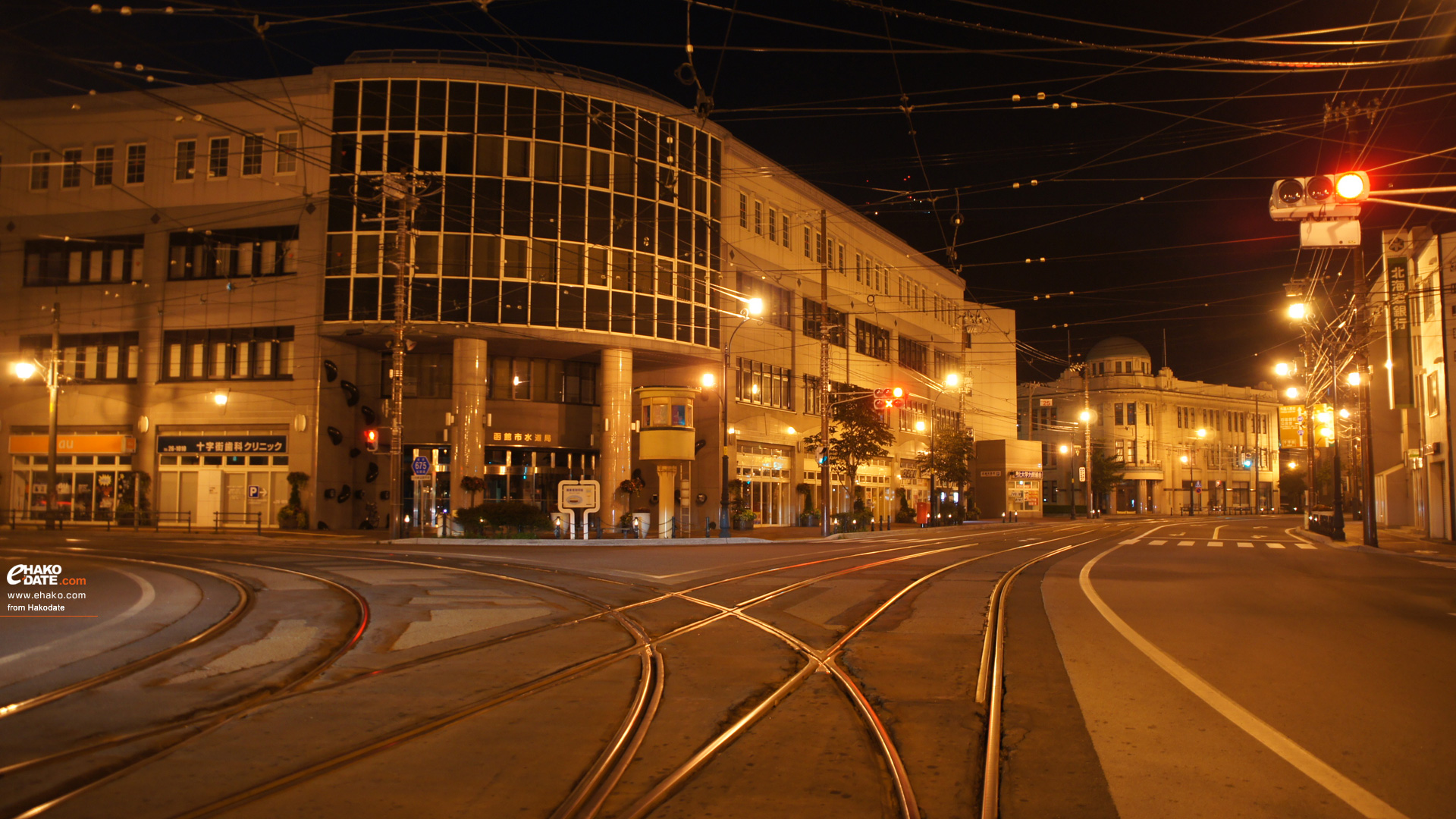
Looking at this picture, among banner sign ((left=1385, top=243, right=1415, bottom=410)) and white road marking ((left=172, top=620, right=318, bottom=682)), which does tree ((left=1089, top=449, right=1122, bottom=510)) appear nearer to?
banner sign ((left=1385, top=243, right=1415, bottom=410))

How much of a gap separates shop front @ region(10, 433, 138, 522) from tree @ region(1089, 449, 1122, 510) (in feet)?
251

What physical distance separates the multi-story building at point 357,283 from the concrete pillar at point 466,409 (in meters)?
0.12

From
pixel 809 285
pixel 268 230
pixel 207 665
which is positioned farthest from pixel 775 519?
pixel 207 665

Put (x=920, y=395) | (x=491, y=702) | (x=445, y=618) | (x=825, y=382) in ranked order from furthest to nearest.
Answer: (x=920, y=395), (x=825, y=382), (x=445, y=618), (x=491, y=702)

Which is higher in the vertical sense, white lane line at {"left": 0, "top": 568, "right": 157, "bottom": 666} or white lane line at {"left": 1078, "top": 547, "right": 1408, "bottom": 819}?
white lane line at {"left": 1078, "top": 547, "right": 1408, "bottom": 819}

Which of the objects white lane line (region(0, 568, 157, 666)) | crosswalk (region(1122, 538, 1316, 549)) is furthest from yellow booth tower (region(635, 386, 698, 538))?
white lane line (region(0, 568, 157, 666))

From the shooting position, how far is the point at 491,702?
7.57 meters

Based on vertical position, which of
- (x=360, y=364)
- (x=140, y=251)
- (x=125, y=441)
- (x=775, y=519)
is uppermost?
(x=140, y=251)

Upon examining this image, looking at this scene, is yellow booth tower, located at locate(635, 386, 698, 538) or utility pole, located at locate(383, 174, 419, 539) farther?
yellow booth tower, located at locate(635, 386, 698, 538)

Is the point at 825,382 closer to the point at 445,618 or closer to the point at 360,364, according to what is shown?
the point at 360,364

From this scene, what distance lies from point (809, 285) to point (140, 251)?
32887 millimetres

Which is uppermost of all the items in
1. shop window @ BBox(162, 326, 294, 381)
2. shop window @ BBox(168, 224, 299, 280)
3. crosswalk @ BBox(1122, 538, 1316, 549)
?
shop window @ BBox(168, 224, 299, 280)

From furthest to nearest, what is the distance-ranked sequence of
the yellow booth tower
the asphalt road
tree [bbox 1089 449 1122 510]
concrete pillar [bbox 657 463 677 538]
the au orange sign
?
tree [bbox 1089 449 1122 510] → the au orange sign → the yellow booth tower → concrete pillar [bbox 657 463 677 538] → the asphalt road
